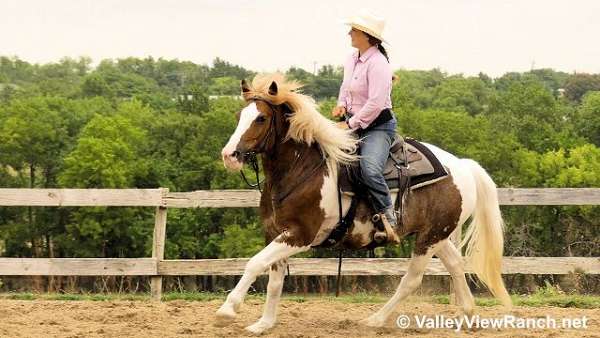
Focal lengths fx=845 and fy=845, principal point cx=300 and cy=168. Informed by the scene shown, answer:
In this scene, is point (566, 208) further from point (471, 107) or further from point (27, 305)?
point (27, 305)

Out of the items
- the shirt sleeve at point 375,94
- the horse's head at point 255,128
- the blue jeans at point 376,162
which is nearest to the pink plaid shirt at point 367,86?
the shirt sleeve at point 375,94

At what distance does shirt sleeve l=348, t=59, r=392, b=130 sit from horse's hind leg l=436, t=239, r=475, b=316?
4.81 ft

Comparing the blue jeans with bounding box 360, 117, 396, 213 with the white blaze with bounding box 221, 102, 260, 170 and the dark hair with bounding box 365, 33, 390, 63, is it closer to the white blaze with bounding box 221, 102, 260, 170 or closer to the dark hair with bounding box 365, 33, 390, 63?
the dark hair with bounding box 365, 33, 390, 63

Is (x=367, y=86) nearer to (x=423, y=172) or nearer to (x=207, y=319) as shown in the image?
(x=423, y=172)

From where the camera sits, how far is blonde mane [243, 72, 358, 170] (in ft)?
22.5

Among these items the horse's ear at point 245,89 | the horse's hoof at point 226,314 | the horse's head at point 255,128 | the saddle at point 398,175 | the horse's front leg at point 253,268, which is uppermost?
the horse's ear at point 245,89

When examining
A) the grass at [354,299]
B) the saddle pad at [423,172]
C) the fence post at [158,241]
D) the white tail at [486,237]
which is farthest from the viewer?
the fence post at [158,241]

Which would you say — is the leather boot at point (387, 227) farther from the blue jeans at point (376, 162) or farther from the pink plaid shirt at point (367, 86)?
the pink plaid shirt at point (367, 86)

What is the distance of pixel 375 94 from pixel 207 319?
2.60 metres

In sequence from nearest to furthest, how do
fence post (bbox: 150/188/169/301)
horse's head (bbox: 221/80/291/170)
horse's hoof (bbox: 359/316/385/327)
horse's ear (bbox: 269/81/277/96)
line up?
horse's head (bbox: 221/80/291/170), horse's ear (bbox: 269/81/277/96), horse's hoof (bbox: 359/316/385/327), fence post (bbox: 150/188/169/301)

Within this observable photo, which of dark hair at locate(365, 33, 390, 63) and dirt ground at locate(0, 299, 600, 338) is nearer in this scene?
dirt ground at locate(0, 299, 600, 338)

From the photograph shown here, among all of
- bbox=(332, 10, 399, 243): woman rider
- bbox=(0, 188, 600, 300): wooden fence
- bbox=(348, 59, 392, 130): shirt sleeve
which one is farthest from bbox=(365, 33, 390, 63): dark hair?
bbox=(0, 188, 600, 300): wooden fence

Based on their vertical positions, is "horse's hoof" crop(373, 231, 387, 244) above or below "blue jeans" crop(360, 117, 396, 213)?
below

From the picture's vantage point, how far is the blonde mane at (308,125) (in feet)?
22.5
